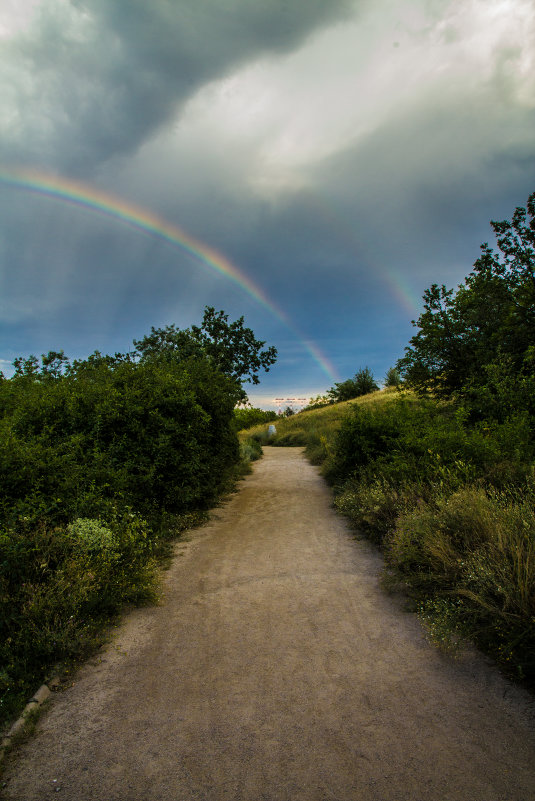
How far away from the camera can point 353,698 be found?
3.20 meters

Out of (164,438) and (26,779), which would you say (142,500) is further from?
Result: (26,779)

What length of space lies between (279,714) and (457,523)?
3.32 metres

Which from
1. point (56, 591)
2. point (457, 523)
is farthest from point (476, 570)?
point (56, 591)

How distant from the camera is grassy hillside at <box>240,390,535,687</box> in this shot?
12.1ft

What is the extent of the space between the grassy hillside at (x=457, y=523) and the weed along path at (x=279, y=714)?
31 centimetres

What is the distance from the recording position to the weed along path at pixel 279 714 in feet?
8.15

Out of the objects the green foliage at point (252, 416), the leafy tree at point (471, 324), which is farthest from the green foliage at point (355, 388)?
the leafy tree at point (471, 324)

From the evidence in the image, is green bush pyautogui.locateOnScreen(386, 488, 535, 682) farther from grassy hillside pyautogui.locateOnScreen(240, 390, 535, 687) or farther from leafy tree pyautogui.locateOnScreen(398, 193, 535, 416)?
leafy tree pyautogui.locateOnScreen(398, 193, 535, 416)

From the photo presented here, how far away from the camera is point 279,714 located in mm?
3045

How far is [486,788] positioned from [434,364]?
1766cm

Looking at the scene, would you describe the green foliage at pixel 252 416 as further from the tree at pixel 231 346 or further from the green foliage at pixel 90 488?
the green foliage at pixel 90 488

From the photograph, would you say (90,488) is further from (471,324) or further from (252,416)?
(252,416)

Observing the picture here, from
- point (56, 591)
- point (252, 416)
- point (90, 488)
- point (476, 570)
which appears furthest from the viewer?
point (252, 416)

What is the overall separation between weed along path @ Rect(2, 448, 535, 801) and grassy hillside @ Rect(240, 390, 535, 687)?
0.31m
